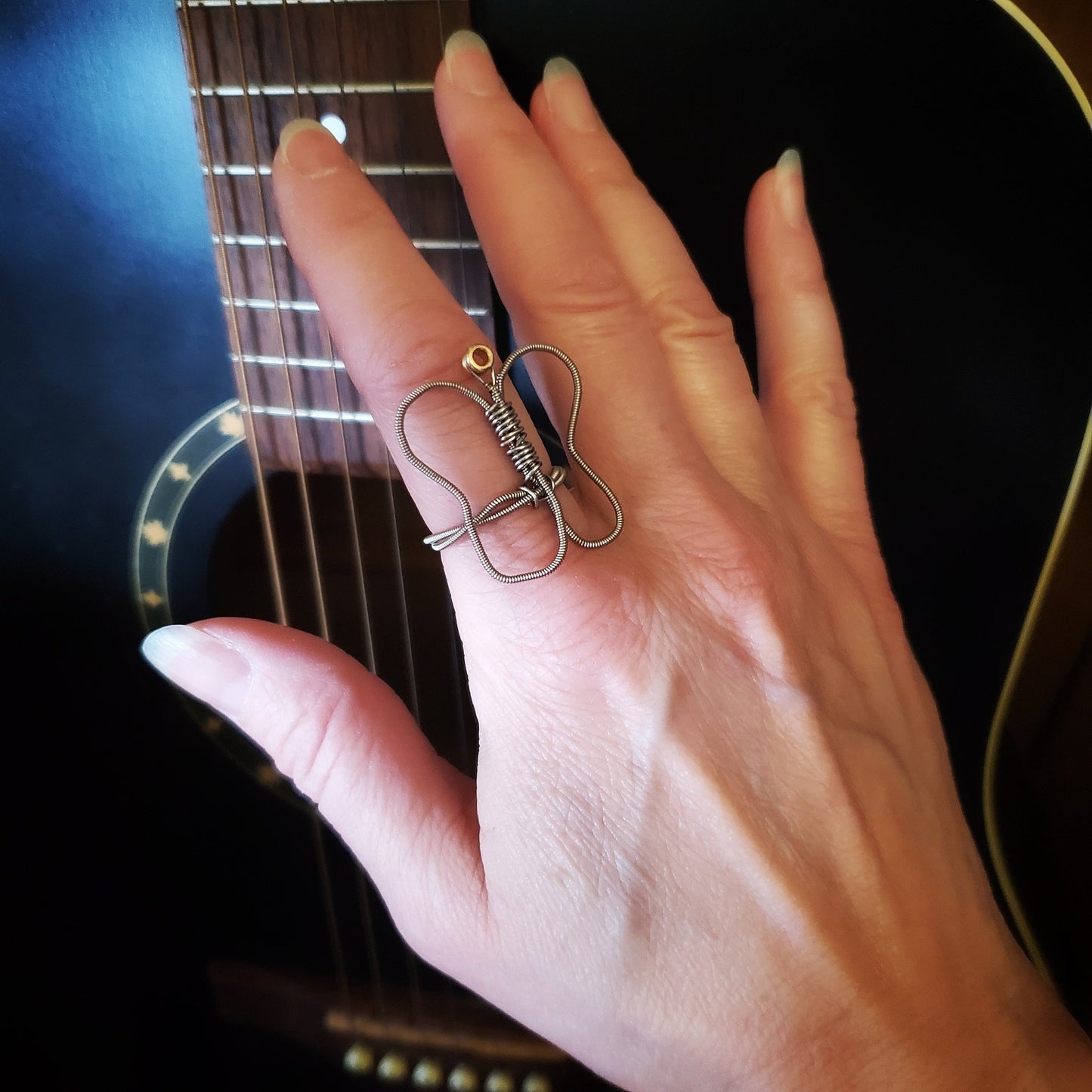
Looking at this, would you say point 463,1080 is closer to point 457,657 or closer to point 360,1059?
point 360,1059

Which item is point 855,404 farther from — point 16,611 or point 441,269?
point 16,611

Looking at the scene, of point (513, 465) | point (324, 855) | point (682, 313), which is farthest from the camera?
point (324, 855)

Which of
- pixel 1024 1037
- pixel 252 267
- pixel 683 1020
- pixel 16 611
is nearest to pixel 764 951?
pixel 683 1020

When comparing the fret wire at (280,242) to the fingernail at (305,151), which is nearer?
the fingernail at (305,151)

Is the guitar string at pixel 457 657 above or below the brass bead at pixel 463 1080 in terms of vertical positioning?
above

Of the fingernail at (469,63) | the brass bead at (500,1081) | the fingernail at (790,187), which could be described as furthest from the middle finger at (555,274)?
the brass bead at (500,1081)

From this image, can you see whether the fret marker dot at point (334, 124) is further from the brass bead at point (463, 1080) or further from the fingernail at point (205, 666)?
the brass bead at point (463, 1080)

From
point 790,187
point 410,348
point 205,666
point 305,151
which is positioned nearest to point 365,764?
point 205,666
